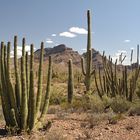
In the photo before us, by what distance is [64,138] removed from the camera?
9.31 meters

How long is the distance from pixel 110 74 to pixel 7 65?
974 centimetres

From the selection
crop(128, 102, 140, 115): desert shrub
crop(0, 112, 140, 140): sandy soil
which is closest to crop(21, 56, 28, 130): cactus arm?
crop(0, 112, 140, 140): sandy soil

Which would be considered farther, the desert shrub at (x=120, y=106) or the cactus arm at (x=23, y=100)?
the desert shrub at (x=120, y=106)

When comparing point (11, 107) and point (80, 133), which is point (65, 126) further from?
point (11, 107)

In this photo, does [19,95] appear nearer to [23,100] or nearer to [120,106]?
[23,100]

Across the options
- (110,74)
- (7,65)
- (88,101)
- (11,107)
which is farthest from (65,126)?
(110,74)

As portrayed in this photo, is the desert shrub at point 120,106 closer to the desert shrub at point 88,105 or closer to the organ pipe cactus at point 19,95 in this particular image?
the desert shrub at point 88,105

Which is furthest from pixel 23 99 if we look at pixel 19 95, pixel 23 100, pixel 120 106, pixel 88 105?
pixel 88 105

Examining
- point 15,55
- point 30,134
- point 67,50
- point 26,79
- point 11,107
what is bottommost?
point 30,134

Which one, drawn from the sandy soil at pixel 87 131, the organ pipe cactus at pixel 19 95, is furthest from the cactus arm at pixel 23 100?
the sandy soil at pixel 87 131

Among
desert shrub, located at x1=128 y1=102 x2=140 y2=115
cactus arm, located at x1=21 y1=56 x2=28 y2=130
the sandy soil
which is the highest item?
cactus arm, located at x1=21 y1=56 x2=28 y2=130

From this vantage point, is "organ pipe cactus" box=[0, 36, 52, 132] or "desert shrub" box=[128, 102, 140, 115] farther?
"desert shrub" box=[128, 102, 140, 115]

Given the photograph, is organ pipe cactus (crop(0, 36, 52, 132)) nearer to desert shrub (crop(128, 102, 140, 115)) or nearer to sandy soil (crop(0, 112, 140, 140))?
sandy soil (crop(0, 112, 140, 140))

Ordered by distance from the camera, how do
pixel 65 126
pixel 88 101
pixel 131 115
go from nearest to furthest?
pixel 65 126
pixel 131 115
pixel 88 101
